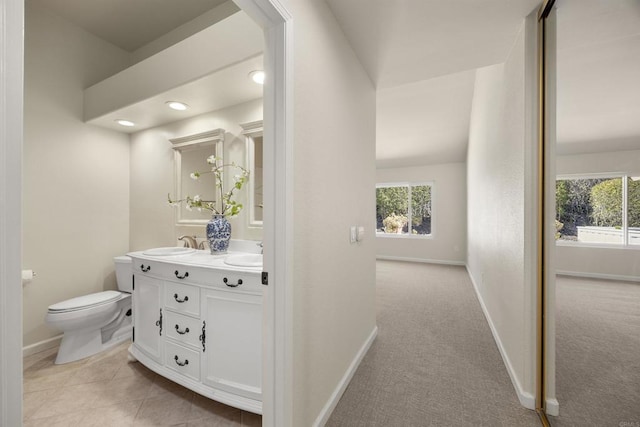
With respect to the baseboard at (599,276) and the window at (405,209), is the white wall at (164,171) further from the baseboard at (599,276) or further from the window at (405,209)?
the window at (405,209)

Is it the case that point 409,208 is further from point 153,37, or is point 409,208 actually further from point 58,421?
point 58,421

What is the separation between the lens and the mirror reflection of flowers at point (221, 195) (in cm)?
233

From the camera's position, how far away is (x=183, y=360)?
175cm

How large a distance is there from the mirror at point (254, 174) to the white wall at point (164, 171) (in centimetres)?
6

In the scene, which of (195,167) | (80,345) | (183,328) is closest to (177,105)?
(195,167)

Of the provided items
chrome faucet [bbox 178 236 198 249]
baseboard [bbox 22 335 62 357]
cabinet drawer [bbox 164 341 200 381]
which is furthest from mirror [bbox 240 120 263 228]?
baseboard [bbox 22 335 62 357]

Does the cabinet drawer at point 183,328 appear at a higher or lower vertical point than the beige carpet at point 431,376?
higher

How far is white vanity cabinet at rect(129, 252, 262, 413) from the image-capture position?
154cm

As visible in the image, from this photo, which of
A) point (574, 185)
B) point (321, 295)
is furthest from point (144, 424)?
point (574, 185)

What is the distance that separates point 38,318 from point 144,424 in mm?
1823

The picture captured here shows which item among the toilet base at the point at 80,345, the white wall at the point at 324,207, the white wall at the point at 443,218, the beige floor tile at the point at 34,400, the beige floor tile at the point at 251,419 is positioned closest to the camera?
the white wall at the point at 324,207

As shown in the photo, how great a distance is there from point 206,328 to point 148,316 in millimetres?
640

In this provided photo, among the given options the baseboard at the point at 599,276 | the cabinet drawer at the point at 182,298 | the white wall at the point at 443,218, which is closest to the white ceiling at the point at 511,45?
the baseboard at the point at 599,276

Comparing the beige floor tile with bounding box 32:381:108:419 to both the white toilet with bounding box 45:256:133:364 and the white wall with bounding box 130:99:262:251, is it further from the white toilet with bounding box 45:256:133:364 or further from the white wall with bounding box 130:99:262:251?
the white wall with bounding box 130:99:262:251
